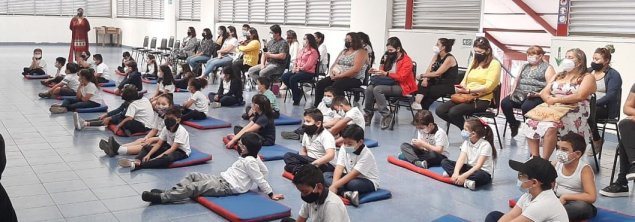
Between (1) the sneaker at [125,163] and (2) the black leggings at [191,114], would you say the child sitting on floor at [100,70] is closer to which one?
(2) the black leggings at [191,114]

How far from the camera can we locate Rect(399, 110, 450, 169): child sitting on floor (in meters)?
6.16

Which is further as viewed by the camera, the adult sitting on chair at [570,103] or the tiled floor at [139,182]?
the adult sitting on chair at [570,103]

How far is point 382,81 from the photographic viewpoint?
8805mm

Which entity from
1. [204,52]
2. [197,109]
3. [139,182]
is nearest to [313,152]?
[139,182]

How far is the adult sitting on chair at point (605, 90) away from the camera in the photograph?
6781 mm

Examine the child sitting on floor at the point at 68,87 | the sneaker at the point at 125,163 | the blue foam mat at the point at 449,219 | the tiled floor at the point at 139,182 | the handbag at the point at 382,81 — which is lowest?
the tiled floor at the point at 139,182

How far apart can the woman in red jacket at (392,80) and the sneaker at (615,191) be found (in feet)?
11.8

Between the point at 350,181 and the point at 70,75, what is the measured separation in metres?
7.23

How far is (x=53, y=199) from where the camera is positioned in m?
4.92

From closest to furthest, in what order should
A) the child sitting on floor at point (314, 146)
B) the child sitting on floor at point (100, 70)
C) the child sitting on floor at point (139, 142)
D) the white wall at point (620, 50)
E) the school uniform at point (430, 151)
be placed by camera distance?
1. the child sitting on floor at point (314, 146)
2. the school uniform at point (430, 151)
3. the child sitting on floor at point (139, 142)
4. the white wall at point (620, 50)
5. the child sitting on floor at point (100, 70)

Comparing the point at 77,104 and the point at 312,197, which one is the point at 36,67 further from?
the point at 312,197

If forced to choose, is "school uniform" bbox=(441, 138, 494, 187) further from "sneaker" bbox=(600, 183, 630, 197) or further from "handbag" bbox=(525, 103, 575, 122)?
"sneaker" bbox=(600, 183, 630, 197)

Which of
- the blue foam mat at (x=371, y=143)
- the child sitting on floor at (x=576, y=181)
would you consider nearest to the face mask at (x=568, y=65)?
the child sitting on floor at (x=576, y=181)

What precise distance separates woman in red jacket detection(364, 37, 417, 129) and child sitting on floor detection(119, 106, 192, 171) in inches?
131
